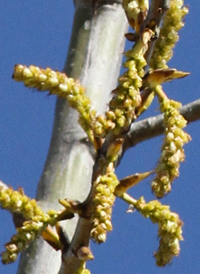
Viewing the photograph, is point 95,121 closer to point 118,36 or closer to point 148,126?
point 148,126

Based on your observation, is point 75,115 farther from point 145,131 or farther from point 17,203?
point 17,203

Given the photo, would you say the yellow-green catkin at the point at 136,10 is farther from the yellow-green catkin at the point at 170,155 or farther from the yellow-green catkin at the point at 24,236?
the yellow-green catkin at the point at 24,236

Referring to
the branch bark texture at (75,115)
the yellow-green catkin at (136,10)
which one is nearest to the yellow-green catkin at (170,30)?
the yellow-green catkin at (136,10)

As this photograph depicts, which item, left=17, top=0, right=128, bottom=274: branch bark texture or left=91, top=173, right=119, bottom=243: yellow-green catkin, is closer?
left=91, top=173, right=119, bottom=243: yellow-green catkin

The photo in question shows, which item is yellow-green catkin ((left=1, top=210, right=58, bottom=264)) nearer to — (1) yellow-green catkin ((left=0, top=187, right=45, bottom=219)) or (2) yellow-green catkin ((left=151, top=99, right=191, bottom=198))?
(1) yellow-green catkin ((left=0, top=187, right=45, bottom=219))

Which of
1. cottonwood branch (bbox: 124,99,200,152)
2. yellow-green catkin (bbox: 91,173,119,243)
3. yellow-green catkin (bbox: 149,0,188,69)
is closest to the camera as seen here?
yellow-green catkin (bbox: 91,173,119,243)

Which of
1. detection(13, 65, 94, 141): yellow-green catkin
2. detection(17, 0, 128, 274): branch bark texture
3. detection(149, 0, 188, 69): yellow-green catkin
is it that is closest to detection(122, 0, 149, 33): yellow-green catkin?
detection(149, 0, 188, 69): yellow-green catkin

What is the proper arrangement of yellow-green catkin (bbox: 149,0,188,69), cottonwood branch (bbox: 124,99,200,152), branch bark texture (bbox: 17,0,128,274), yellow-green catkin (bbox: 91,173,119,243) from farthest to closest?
cottonwood branch (bbox: 124,99,200,152), branch bark texture (bbox: 17,0,128,274), yellow-green catkin (bbox: 149,0,188,69), yellow-green catkin (bbox: 91,173,119,243)
